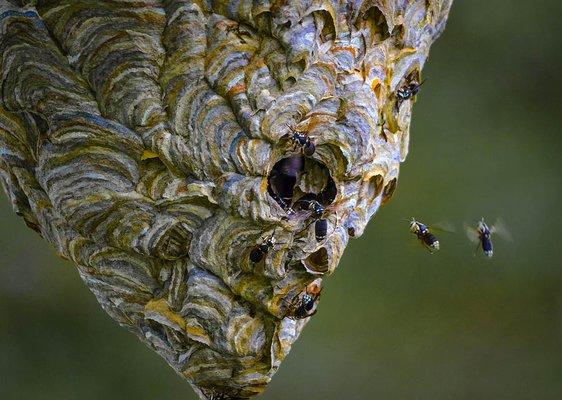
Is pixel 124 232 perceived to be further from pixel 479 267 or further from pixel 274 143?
pixel 479 267

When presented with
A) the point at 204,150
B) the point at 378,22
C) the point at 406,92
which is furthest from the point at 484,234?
the point at 204,150

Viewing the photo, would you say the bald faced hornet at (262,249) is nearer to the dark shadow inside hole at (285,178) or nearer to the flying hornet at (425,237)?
the dark shadow inside hole at (285,178)

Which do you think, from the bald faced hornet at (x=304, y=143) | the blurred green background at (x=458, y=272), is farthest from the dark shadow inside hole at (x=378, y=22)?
the blurred green background at (x=458, y=272)

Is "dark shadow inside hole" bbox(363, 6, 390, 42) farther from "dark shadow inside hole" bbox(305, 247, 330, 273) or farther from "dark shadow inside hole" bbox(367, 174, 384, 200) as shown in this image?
"dark shadow inside hole" bbox(305, 247, 330, 273)

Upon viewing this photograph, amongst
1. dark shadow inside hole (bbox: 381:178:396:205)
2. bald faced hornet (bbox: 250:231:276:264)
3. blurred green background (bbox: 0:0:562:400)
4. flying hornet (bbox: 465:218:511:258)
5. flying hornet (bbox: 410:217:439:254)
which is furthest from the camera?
blurred green background (bbox: 0:0:562:400)

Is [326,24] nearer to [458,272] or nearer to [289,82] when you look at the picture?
[289,82]

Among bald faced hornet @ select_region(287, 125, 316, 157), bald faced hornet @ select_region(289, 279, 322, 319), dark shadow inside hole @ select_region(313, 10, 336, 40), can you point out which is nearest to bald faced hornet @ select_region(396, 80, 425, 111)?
dark shadow inside hole @ select_region(313, 10, 336, 40)
